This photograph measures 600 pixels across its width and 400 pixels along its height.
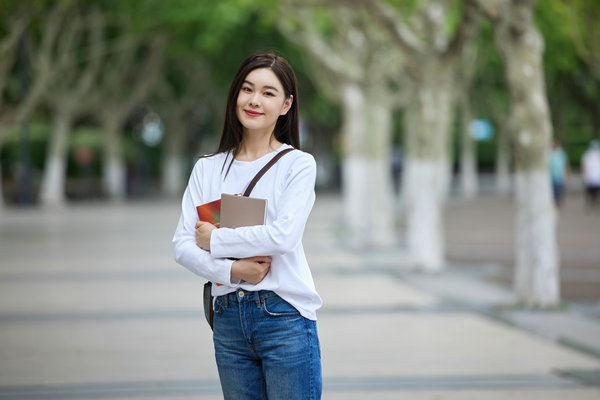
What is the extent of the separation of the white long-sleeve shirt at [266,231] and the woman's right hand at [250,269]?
0.02 meters

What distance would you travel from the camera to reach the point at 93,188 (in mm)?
46594

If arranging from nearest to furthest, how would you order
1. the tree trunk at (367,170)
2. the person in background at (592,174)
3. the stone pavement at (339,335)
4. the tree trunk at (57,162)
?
the stone pavement at (339,335), the tree trunk at (367,170), the person in background at (592,174), the tree trunk at (57,162)

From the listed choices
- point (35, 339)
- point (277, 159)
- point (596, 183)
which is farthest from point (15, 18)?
point (277, 159)

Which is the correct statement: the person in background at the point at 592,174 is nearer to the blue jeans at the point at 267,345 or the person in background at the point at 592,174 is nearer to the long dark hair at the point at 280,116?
the long dark hair at the point at 280,116

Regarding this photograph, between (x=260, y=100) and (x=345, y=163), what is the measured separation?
25.5 m

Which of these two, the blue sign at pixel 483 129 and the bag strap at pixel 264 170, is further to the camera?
the blue sign at pixel 483 129

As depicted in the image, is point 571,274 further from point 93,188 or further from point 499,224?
point 93,188

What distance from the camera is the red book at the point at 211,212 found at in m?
3.68

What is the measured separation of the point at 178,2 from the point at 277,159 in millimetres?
29048

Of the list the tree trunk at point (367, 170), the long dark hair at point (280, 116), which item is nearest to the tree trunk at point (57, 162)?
the tree trunk at point (367, 170)

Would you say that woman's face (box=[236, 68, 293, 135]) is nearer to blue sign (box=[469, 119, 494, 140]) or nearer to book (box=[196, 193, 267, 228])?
book (box=[196, 193, 267, 228])

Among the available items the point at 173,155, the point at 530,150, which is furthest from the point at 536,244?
the point at 173,155

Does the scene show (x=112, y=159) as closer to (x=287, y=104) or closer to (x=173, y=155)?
(x=173, y=155)

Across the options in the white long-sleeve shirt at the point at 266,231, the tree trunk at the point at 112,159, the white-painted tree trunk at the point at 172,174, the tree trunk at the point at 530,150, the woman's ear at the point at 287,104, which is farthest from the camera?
the white-painted tree trunk at the point at 172,174
